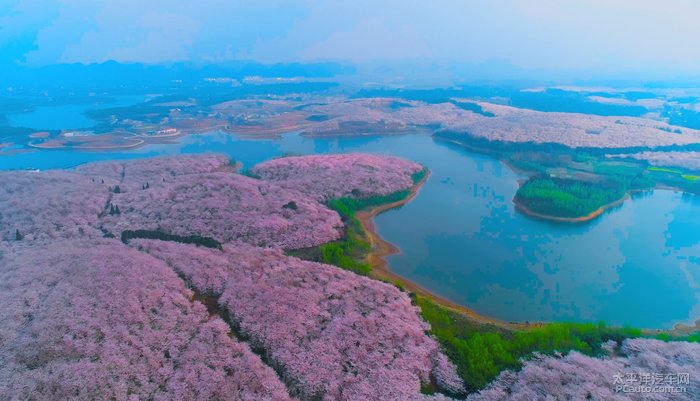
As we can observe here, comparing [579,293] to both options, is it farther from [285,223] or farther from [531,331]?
[285,223]

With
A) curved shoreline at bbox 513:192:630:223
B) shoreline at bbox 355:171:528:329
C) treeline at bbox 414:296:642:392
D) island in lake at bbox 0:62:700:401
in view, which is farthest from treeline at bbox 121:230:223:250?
curved shoreline at bbox 513:192:630:223

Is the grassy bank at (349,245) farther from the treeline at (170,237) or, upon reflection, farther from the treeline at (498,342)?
the treeline at (498,342)

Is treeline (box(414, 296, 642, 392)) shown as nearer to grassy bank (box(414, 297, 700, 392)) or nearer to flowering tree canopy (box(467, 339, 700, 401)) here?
grassy bank (box(414, 297, 700, 392))

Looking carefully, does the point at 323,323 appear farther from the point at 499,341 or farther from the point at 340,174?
the point at 340,174

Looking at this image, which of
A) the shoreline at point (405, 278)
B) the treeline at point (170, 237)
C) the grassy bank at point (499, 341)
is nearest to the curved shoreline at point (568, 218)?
the shoreline at point (405, 278)

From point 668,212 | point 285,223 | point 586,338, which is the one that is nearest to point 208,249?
point 285,223
